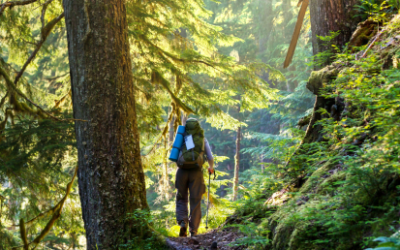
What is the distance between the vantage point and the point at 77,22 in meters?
3.52

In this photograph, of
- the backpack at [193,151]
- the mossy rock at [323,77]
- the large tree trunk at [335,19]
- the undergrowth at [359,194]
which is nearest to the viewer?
the undergrowth at [359,194]

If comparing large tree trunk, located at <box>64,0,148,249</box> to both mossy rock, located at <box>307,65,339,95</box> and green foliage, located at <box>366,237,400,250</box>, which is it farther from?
green foliage, located at <box>366,237,400,250</box>

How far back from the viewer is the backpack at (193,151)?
468cm

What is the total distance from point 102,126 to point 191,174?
1.97m

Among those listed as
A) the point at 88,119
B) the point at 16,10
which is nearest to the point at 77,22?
the point at 88,119

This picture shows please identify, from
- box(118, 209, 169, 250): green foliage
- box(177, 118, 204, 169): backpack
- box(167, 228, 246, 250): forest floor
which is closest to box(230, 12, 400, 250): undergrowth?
box(167, 228, 246, 250): forest floor

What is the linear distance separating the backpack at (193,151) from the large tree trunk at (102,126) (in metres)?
1.20

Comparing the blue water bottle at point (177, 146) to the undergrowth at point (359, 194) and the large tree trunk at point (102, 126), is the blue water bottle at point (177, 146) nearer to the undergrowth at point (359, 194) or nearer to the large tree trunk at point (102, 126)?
the large tree trunk at point (102, 126)


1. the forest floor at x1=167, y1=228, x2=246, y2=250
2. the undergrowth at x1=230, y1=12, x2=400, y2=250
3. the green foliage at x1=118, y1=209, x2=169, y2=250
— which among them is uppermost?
the undergrowth at x1=230, y1=12, x2=400, y2=250

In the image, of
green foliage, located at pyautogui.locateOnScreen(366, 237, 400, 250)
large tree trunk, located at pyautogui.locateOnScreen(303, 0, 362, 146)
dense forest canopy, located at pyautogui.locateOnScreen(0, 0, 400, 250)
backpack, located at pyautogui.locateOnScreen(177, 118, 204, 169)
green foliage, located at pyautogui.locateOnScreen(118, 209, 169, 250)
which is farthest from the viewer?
backpack, located at pyautogui.locateOnScreen(177, 118, 204, 169)

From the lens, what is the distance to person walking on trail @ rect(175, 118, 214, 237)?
4711mm

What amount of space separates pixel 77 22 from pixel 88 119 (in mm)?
1209

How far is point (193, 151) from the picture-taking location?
4.70m

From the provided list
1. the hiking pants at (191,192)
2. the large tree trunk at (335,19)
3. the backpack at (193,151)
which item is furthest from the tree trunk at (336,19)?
the hiking pants at (191,192)
